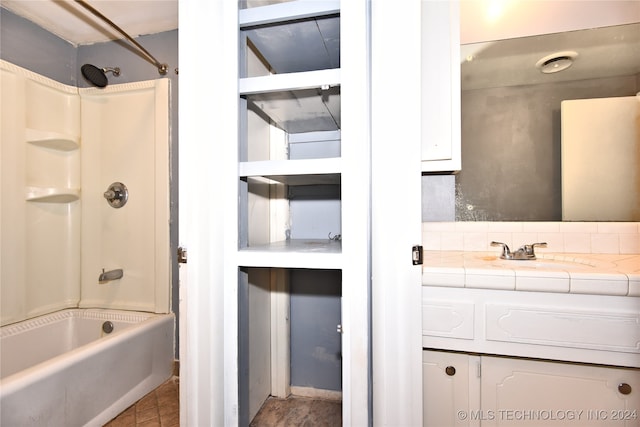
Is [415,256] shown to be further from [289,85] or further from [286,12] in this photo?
[286,12]

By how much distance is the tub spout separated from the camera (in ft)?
5.31

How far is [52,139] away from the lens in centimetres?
157

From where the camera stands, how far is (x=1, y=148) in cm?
138

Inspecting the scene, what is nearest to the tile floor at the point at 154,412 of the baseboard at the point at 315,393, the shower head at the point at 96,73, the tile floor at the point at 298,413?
the tile floor at the point at 298,413

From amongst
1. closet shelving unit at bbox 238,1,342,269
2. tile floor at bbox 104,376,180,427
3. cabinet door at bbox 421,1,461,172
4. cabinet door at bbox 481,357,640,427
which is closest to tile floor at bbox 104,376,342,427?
tile floor at bbox 104,376,180,427

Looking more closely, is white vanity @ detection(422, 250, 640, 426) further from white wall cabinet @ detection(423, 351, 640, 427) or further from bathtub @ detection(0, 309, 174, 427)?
bathtub @ detection(0, 309, 174, 427)

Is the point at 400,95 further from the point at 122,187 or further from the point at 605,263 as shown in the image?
the point at 122,187

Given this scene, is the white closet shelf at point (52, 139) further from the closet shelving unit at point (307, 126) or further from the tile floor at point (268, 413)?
the tile floor at point (268, 413)

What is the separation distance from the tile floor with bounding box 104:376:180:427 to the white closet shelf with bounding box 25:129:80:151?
1467 millimetres

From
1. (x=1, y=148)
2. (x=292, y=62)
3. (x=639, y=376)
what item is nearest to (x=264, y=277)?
(x=292, y=62)

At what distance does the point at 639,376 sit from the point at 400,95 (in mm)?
1011

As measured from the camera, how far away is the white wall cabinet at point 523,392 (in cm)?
79

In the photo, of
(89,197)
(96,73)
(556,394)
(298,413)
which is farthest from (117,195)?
(556,394)

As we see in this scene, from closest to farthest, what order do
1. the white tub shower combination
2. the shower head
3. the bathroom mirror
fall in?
1. the bathroom mirror
2. the white tub shower combination
3. the shower head
